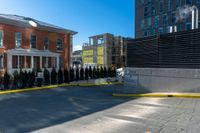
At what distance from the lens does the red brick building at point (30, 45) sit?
773 inches

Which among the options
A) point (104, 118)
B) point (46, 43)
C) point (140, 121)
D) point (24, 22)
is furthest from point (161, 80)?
point (46, 43)

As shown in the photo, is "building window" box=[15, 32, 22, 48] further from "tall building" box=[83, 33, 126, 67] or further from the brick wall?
"tall building" box=[83, 33, 126, 67]

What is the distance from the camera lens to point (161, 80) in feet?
38.9

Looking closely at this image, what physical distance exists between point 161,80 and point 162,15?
36.8m

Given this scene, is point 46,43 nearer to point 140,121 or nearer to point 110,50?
point 140,121

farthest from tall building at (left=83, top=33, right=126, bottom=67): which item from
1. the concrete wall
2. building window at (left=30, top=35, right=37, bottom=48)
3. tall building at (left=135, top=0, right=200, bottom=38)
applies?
the concrete wall

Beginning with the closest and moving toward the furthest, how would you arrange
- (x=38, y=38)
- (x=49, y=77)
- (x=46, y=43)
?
(x=49, y=77) < (x=38, y=38) < (x=46, y=43)

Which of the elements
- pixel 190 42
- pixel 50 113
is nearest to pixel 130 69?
pixel 190 42

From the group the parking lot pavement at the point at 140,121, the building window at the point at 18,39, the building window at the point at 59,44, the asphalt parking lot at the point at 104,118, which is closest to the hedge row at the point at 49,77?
the building window at the point at 18,39

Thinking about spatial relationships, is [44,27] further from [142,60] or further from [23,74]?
[142,60]

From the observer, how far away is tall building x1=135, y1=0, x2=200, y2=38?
131ft

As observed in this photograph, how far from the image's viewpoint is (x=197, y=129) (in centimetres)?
565

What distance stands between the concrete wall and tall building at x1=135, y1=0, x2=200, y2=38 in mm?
28666

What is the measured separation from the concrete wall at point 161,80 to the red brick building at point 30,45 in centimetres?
1243
